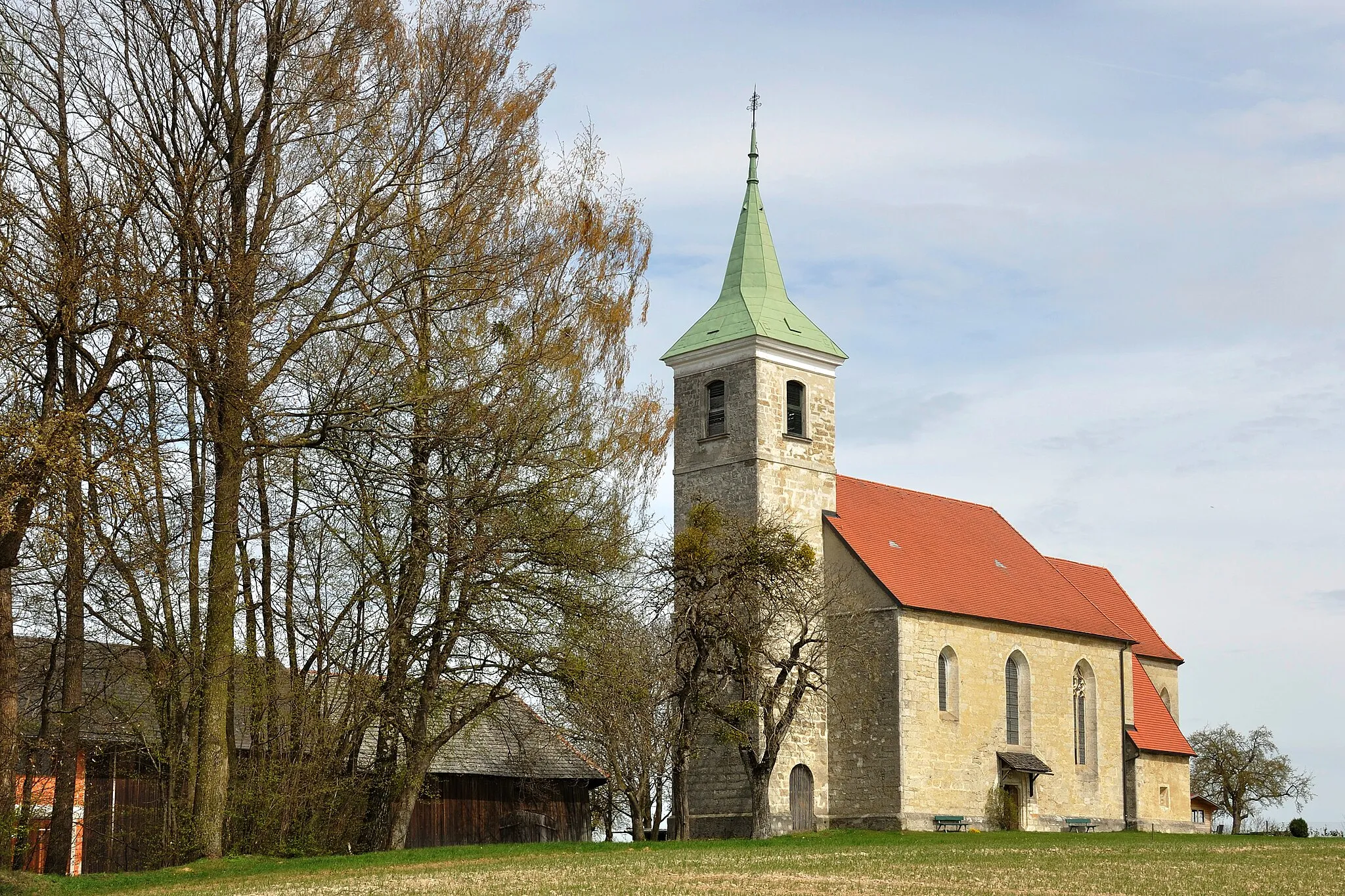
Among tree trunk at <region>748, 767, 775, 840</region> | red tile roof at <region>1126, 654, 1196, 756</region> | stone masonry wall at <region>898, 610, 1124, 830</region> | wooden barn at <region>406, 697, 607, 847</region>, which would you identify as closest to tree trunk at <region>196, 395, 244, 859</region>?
wooden barn at <region>406, 697, 607, 847</region>

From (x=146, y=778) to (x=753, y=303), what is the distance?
71.5 ft

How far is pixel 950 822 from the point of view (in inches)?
1462

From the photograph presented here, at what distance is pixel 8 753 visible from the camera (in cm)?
1872

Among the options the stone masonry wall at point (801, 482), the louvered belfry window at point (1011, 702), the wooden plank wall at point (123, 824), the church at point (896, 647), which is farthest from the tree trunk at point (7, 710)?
the louvered belfry window at point (1011, 702)

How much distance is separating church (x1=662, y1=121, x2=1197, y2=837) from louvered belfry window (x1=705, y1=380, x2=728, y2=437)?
0.04 m

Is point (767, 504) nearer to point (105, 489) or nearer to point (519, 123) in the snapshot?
point (519, 123)

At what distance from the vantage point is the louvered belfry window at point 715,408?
129 ft

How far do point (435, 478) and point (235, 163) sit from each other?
217 inches

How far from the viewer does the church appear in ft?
121

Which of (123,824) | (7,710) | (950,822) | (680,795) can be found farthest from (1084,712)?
(7,710)

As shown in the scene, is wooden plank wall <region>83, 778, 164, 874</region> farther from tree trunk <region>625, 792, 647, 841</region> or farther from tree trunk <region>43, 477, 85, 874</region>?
tree trunk <region>625, 792, 647, 841</region>

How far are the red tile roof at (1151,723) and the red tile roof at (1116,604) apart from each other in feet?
9.48

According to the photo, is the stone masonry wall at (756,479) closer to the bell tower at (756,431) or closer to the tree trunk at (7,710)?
the bell tower at (756,431)

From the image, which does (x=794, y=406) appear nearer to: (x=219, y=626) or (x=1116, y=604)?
→ (x=1116, y=604)
